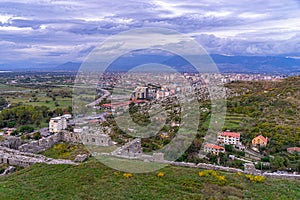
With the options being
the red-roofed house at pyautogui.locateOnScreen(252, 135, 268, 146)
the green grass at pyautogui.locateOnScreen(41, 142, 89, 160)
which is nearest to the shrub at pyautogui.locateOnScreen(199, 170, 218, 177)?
the green grass at pyautogui.locateOnScreen(41, 142, 89, 160)

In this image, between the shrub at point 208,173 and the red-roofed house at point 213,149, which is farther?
the red-roofed house at point 213,149

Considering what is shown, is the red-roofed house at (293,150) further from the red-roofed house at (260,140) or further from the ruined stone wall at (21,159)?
the ruined stone wall at (21,159)

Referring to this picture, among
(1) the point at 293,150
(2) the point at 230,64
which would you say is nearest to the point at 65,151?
(1) the point at 293,150

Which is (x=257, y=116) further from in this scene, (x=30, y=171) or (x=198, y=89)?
(x=30, y=171)

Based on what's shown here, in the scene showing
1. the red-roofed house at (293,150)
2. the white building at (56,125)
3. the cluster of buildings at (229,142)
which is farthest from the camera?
the white building at (56,125)

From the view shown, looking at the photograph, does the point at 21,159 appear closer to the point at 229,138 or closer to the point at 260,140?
the point at 229,138

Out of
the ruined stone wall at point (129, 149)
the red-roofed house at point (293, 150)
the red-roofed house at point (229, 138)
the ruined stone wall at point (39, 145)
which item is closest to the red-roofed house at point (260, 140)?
the red-roofed house at point (229, 138)
